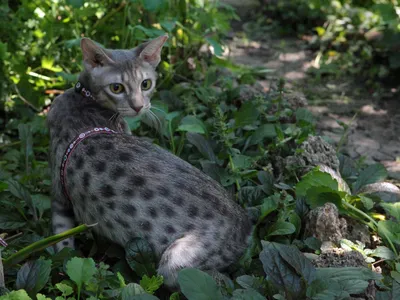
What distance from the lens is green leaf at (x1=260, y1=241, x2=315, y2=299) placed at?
2850 mm

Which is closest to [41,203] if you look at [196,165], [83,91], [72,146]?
[72,146]

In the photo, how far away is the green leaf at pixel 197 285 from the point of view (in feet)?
8.96

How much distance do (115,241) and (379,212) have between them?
1.78m

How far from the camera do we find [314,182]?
3.77 meters

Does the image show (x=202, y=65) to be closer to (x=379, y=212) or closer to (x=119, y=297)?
(x=379, y=212)

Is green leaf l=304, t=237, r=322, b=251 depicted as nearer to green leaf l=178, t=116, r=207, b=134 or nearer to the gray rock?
the gray rock

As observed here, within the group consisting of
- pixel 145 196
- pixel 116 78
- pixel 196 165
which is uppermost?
pixel 116 78

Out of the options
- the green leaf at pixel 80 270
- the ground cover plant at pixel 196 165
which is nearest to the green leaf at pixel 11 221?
the ground cover plant at pixel 196 165

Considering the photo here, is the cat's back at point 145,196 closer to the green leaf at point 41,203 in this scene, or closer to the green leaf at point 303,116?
the green leaf at point 41,203

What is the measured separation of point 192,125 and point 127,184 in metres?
1.14

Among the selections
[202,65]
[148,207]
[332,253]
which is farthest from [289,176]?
[202,65]

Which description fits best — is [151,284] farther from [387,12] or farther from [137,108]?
[387,12]

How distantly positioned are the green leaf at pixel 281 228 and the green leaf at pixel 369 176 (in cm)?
79

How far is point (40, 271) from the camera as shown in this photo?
3016 millimetres
